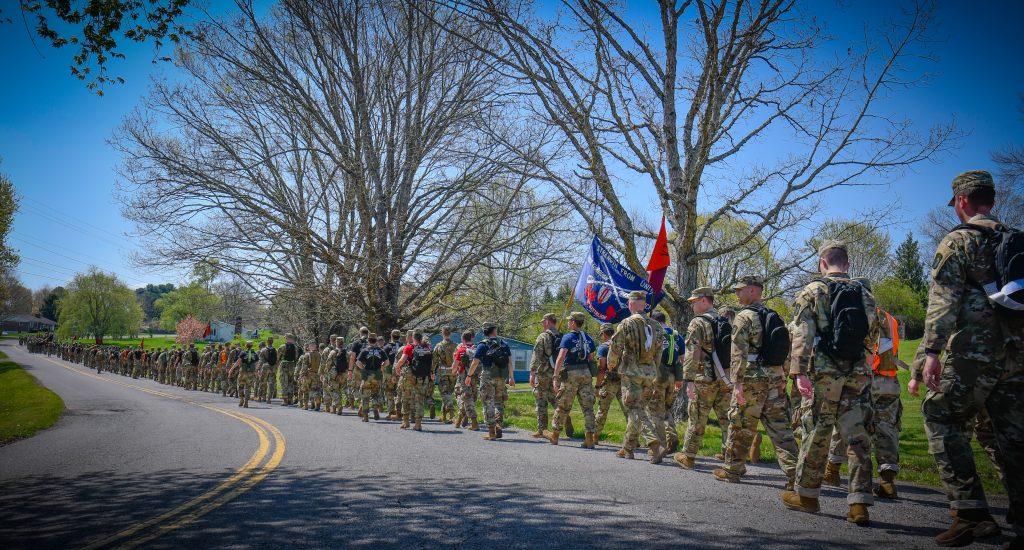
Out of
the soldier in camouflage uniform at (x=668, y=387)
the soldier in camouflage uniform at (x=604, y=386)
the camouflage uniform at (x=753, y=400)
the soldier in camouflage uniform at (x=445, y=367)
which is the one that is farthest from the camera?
the soldier in camouflage uniform at (x=445, y=367)

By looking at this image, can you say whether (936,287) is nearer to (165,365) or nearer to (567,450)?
(567,450)

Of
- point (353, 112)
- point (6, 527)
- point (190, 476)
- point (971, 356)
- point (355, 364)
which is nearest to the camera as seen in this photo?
point (971, 356)

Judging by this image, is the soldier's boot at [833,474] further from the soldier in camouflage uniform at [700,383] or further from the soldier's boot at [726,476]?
the soldier in camouflage uniform at [700,383]

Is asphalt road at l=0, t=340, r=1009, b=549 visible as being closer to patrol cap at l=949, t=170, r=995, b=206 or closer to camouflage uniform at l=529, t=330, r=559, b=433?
camouflage uniform at l=529, t=330, r=559, b=433

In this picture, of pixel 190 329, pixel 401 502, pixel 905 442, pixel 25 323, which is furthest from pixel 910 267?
pixel 25 323

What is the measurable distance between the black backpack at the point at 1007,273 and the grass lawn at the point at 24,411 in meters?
13.9

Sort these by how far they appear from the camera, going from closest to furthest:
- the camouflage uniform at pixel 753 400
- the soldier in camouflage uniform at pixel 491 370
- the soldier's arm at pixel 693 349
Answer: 1. the camouflage uniform at pixel 753 400
2. the soldier's arm at pixel 693 349
3. the soldier in camouflage uniform at pixel 491 370

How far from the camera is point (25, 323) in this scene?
14638 centimetres

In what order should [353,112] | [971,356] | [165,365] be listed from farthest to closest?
[165,365] < [353,112] < [971,356]

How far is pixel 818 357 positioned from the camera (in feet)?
15.8

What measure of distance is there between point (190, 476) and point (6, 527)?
78.8 inches

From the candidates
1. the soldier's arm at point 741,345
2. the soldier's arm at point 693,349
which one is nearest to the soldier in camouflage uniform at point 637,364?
the soldier's arm at point 693,349

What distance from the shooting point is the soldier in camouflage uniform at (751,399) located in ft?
19.7

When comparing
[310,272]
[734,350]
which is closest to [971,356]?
[734,350]
